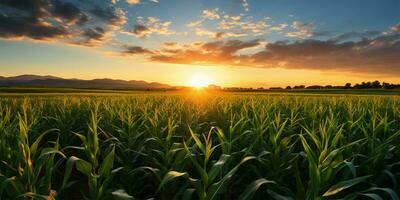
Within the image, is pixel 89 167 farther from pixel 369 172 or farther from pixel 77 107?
pixel 77 107

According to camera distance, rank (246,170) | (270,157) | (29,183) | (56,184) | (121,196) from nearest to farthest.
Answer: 1. (121,196)
2. (29,183)
3. (270,157)
4. (246,170)
5. (56,184)

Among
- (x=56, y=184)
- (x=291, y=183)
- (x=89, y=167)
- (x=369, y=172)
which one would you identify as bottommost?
(x=56, y=184)

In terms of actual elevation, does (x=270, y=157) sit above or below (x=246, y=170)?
above

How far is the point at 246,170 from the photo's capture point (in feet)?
13.9

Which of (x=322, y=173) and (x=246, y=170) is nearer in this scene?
(x=322, y=173)

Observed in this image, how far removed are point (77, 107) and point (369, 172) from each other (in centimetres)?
780

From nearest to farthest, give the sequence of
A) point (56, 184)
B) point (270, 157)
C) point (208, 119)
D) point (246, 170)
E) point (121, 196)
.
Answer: point (121, 196)
point (270, 157)
point (246, 170)
point (56, 184)
point (208, 119)

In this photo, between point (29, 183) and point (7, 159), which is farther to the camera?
point (7, 159)

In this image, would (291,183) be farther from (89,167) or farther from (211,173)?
(89,167)

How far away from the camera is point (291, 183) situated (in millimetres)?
4391

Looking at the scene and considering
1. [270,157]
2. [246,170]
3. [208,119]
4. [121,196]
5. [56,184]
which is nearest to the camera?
[121,196]

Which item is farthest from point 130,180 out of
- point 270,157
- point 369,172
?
point 369,172

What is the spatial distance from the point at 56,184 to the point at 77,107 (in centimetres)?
399

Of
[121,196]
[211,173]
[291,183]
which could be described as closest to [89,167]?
[121,196]
